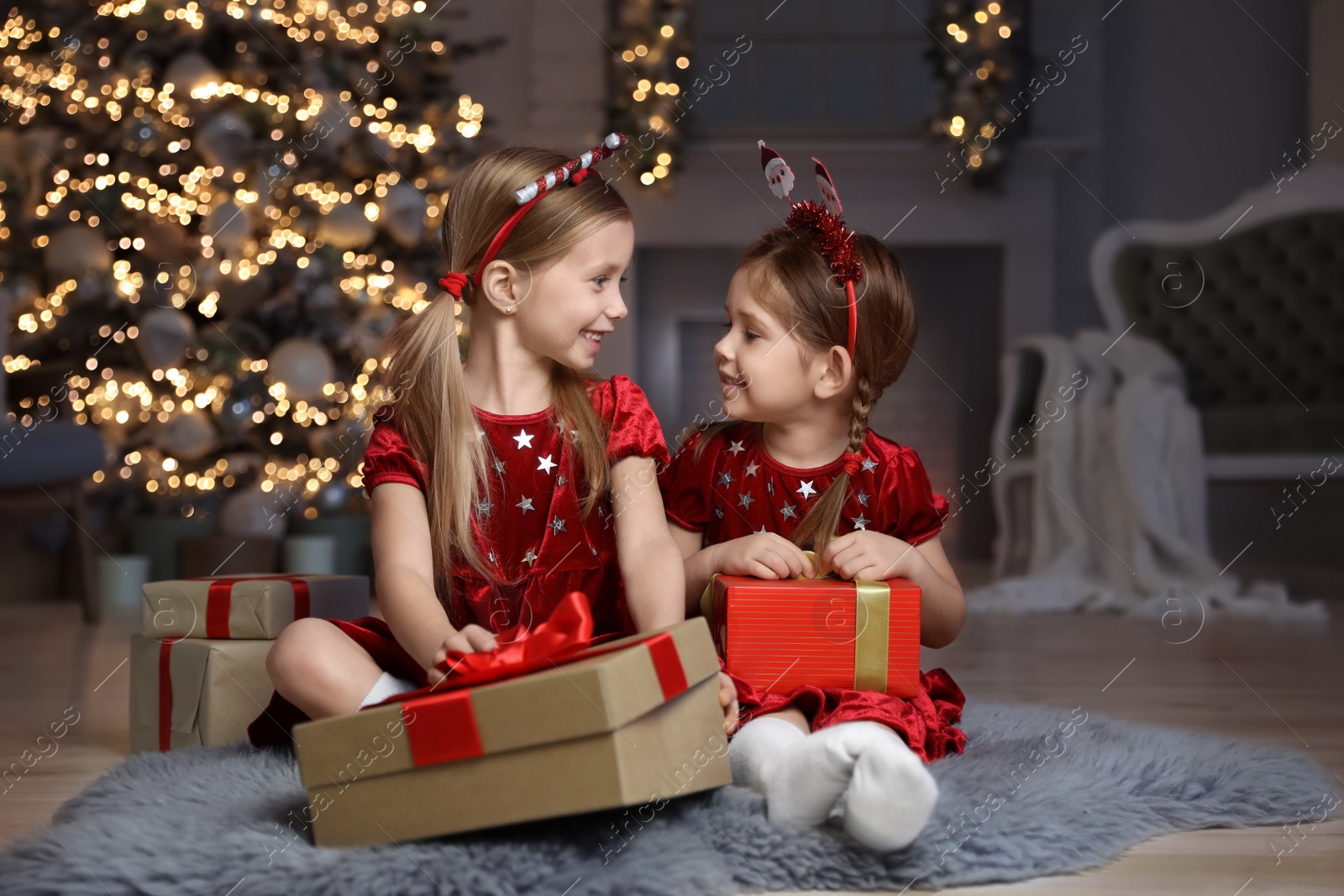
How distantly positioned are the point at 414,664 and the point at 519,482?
0.22m

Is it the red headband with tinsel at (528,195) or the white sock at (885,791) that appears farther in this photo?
the red headband with tinsel at (528,195)

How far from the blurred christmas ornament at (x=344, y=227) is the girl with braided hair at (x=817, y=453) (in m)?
1.92

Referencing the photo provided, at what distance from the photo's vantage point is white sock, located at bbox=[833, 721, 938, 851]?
897mm

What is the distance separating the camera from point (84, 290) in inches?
117

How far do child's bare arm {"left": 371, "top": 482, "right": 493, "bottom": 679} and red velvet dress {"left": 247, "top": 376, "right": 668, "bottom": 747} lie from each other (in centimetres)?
5

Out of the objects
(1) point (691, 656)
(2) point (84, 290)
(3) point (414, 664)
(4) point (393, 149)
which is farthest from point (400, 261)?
(1) point (691, 656)

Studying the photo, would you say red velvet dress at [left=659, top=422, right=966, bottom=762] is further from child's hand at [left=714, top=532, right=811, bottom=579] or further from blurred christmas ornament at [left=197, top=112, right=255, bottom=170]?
blurred christmas ornament at [left=197, top=112, right=255, bottom=170]

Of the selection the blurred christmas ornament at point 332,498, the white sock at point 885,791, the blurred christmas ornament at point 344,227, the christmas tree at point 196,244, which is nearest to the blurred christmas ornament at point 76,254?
the christmas tree at point 196,244

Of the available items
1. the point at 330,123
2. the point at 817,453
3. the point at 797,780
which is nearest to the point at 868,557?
the point at 817,453

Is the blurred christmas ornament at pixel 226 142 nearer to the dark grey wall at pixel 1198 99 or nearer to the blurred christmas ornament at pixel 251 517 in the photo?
the blurred christmas ornament at pixel 251 517

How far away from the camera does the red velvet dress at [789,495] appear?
55.0 inches

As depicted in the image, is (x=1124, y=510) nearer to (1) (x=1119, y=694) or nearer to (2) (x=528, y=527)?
(1) (x=1119, y=694)

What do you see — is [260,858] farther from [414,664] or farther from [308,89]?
[308,89]

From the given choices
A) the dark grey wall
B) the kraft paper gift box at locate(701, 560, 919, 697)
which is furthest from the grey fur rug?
the dark grey wall
